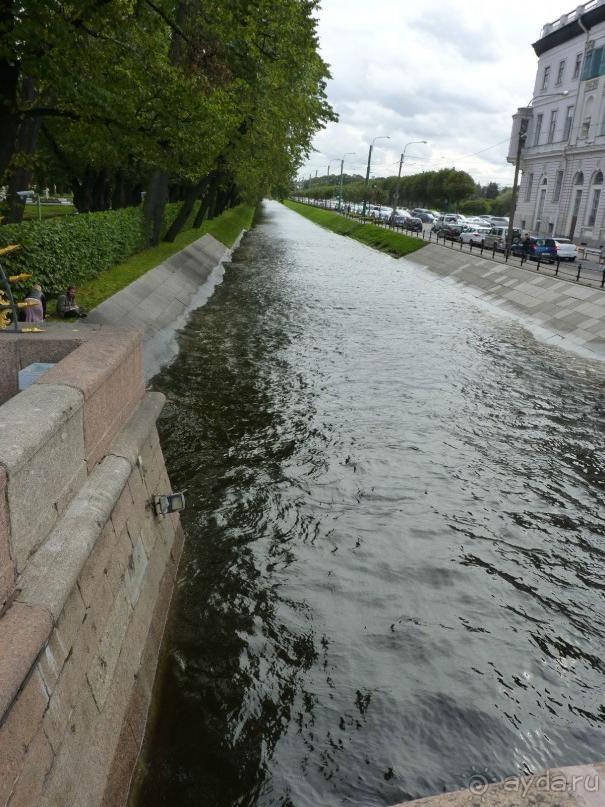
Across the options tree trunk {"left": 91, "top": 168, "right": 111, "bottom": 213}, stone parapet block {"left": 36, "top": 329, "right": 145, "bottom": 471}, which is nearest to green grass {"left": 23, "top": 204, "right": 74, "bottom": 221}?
tree trunk {"left": 91, "top": 168, "right": 111, "bottom": 213}

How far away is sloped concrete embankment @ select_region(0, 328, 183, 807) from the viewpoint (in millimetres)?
3873

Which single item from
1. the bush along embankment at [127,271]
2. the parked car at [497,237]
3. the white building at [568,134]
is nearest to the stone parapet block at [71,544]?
the bush along embankment at [127,271]

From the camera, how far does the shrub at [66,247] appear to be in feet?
50.0

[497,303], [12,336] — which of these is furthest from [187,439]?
[497,303]

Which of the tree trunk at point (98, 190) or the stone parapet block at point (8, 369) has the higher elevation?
the tree trunk at point (98, 190)

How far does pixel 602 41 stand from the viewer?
53.8m

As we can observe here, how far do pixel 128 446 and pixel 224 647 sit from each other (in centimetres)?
248

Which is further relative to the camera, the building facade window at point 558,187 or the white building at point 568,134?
the building facade window at point 558,187

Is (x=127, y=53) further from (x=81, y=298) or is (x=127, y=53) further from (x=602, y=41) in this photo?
(x=602, y=41)

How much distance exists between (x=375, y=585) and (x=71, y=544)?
4750 millimetres

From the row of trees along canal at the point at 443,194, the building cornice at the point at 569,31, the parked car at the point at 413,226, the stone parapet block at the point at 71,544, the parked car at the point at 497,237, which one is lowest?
the stone parapet block at the point at 71,544

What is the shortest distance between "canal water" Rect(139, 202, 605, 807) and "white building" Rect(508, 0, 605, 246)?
43680mm

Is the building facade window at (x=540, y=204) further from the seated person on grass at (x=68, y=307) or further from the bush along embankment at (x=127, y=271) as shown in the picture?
the seated person on grass at (x=68, y=307)

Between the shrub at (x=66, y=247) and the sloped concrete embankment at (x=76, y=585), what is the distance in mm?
9363
